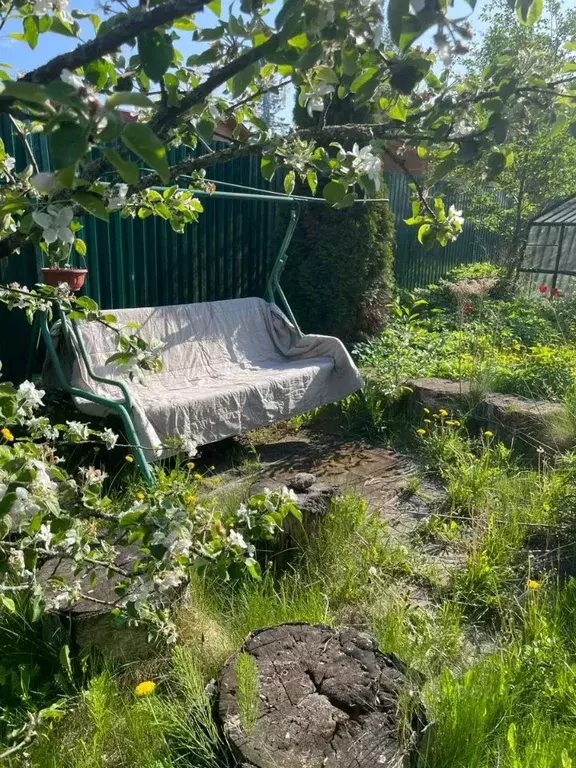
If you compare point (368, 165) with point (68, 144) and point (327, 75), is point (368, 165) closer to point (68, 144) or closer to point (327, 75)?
point (327, 75)

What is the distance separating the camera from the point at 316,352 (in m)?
4.79

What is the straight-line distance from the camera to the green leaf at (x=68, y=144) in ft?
1.91

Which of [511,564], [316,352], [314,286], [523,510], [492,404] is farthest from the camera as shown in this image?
[314,286]

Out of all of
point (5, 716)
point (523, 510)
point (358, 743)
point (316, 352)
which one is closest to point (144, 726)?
point (5, 716)

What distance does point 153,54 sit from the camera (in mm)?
743

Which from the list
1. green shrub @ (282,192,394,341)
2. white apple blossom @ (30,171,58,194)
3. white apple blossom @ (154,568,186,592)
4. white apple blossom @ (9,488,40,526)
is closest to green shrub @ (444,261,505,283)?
green shrub @ (282,192,394,341)

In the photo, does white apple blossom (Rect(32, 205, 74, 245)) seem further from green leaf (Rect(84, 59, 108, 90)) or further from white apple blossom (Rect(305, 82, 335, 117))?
white apple blossom (Rect(305, 82, 335, 117))

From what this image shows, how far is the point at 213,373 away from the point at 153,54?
370 cm

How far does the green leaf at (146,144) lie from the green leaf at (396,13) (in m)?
0.32

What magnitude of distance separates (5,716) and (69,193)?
4.96ft

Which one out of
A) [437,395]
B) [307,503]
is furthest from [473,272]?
[307,503]

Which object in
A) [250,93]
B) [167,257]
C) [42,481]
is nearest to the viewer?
[42,481]

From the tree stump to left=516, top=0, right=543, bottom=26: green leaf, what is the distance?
1443 mm

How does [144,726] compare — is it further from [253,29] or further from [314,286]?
[314,286]
